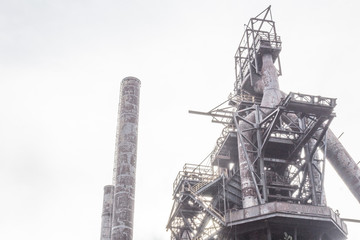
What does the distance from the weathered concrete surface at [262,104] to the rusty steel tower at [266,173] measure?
0.06m

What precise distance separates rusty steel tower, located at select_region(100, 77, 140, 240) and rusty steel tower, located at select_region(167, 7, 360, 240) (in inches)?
384

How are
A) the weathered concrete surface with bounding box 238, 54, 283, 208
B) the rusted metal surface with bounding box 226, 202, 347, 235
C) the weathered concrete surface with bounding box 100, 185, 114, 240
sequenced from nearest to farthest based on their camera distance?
the rusted metal surface with bounding box 226, 202, 347, 235 < the weathered concrete surface with bounding box 238, 54, 283, 208 < the weathered concrete surface with bounding box 100, 185, 114, 240

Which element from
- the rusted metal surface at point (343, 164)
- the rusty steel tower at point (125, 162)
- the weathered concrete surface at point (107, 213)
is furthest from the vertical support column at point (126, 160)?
the rusted metal surface at point (343, 164)

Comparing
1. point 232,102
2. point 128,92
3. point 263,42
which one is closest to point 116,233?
point 128,92

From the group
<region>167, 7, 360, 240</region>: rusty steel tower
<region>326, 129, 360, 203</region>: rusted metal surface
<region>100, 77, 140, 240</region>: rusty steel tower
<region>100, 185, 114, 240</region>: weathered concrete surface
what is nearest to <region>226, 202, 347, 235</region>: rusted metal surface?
<region>167, 7, 360, 240</region>: rusty steel tower

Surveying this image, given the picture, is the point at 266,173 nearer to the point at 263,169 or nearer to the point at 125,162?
the point at 263,169

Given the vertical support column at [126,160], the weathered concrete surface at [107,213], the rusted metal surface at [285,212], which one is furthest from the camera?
the weathered concrete surface at [107,213]

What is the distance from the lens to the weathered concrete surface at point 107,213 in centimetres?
3148

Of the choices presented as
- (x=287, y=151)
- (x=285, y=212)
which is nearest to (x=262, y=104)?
(x=287, y=151)

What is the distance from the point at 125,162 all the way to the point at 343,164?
1998 cm

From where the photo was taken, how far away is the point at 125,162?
21.7 metres

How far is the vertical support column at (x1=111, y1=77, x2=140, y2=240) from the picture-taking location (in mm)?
20375

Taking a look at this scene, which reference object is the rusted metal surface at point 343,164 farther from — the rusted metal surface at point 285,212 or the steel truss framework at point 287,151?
the rusted metal surface at point 285,212

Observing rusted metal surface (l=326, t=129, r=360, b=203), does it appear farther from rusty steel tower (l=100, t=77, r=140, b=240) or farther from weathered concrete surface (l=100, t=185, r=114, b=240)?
rusty steel tower (l=100, t=77, r=140, b=240)
